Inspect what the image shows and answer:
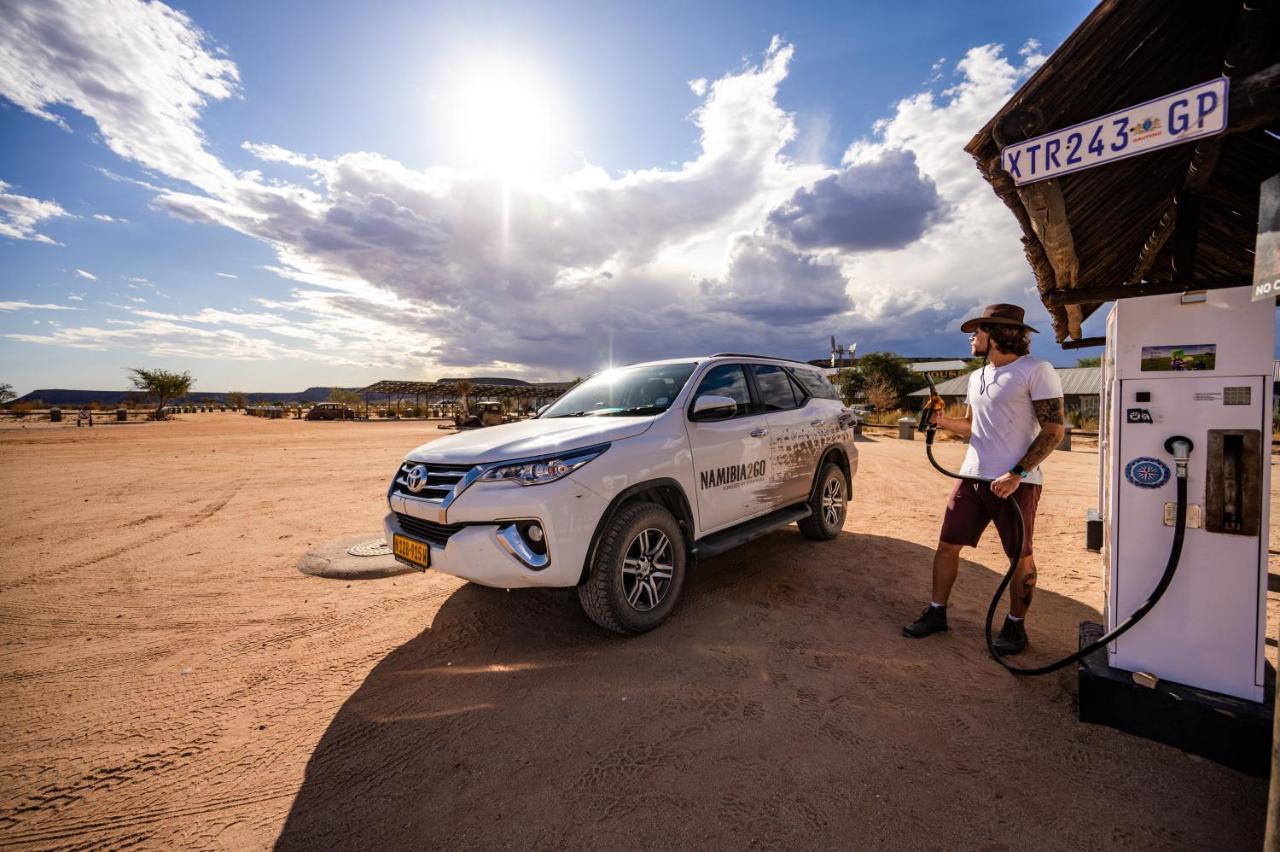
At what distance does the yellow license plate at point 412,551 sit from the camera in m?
3.05

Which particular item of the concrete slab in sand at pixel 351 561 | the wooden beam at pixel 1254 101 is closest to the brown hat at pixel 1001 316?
the wooden beam at pixel 1254 101

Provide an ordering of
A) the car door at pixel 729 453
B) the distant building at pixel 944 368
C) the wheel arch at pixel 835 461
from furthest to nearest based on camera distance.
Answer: the distant building at pixel 944 368 < the wheel arch at pixel 835 461 < the car door at pixel 729 453

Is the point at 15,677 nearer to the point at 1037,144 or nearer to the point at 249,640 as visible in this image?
the point at 249,640

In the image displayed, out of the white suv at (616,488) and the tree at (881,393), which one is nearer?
the white suv at (616,488)

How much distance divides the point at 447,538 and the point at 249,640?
158cm

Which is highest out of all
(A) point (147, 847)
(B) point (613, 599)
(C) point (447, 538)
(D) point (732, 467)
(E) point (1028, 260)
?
(E) point (1028, 260)

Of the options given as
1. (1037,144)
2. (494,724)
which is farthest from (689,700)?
(1037,144)

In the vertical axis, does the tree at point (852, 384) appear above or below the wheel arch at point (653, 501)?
above

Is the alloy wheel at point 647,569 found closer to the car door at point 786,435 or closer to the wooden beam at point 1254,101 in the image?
the car door at point 786,435

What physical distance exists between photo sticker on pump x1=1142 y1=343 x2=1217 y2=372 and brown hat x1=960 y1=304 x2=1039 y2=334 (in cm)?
70

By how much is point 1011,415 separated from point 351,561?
205 inches

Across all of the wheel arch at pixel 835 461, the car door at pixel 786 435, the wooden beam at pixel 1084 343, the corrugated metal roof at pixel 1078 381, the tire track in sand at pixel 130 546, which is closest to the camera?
the tire track in sand at pixel 130 546

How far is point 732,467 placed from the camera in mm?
3908

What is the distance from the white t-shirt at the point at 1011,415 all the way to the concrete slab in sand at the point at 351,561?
4164 mm
